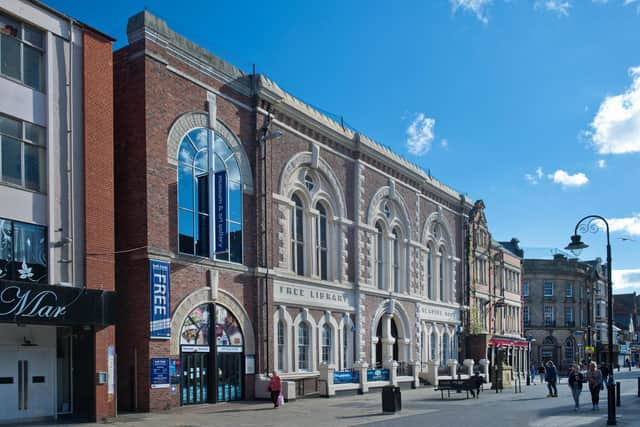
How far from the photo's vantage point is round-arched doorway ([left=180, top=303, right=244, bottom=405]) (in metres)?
24.1

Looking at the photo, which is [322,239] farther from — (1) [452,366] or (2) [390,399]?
(1) [452,366]

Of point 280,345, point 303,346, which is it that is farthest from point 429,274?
point 280,345

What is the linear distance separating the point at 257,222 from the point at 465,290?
24570 mm

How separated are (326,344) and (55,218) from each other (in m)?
16.1

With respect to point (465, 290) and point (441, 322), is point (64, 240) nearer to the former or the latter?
point (441, 322)

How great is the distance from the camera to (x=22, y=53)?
19.2 meters

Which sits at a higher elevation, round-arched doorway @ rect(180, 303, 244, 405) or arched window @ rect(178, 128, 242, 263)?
arched window @ rect(178, 128, 242, 263)

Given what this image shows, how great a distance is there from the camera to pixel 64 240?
19.5 meters

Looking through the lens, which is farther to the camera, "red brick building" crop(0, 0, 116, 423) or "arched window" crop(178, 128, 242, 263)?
"arched window" crop(178, 128, 242, 263)

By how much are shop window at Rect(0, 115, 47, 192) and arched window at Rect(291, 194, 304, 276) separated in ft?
43.4

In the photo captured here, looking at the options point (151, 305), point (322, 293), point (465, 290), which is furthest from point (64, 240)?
point (465, 290)

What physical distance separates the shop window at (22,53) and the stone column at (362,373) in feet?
63.0

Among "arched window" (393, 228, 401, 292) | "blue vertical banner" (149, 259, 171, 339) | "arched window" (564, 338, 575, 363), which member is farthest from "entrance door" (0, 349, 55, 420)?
"arched window" (564, 338, 575, 363)

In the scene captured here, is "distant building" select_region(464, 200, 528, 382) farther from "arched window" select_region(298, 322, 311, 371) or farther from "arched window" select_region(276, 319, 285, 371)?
"arched window" select_region(276, 319, 285, 371)
